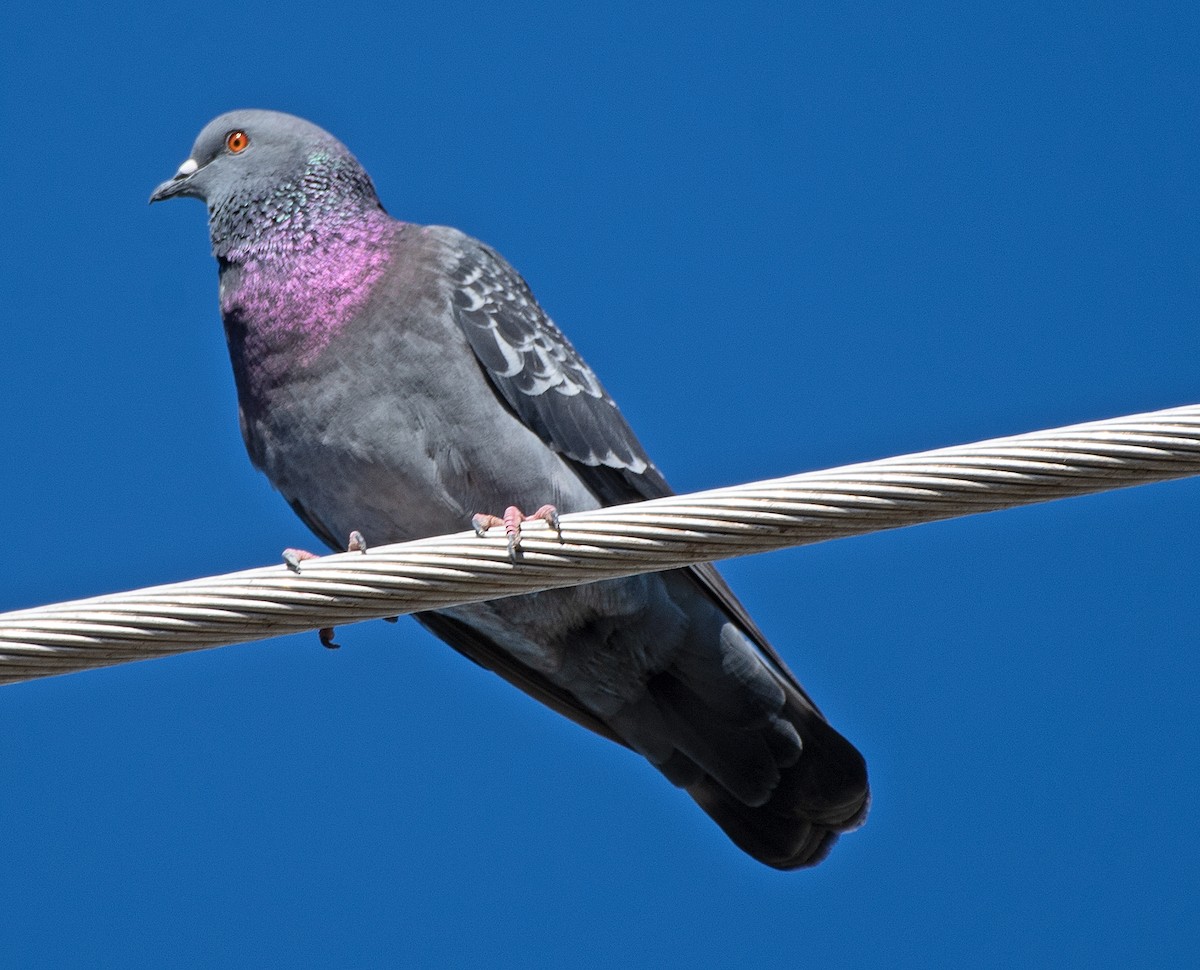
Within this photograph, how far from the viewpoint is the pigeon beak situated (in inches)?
292

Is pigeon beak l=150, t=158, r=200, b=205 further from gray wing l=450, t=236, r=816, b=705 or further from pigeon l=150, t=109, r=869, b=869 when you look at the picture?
gray wing l=450, t=236, r=816, b=705

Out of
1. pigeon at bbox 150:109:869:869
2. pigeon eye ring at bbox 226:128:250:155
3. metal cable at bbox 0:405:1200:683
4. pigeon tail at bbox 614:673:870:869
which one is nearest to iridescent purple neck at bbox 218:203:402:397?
pigeon at bbox 150:109:869:869

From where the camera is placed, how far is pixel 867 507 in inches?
161

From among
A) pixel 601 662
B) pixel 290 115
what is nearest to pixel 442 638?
pixel 601 662

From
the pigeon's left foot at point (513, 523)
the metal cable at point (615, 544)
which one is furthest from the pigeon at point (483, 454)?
the metal cable at point (615, 544)

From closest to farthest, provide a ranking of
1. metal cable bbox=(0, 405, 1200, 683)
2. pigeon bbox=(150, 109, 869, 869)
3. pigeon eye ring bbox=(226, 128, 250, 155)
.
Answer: metal cable bbox=(0, 405, 1200, 683), pigeon bbox=(150, 109, 869, 869), pigeon eye ring bbox=(226, 128, 250, 155)

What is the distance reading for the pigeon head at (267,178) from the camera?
6.89 metres

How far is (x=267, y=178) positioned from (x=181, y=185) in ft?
2.03

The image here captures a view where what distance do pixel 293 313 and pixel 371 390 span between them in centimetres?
49

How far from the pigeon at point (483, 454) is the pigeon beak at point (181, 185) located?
27 cm

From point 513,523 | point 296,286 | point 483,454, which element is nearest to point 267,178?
point 296,286

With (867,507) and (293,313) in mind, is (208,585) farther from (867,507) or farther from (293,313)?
(293,313)

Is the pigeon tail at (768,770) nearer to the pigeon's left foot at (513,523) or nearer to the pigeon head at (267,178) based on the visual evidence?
the pigeon's left foot at (513,523)

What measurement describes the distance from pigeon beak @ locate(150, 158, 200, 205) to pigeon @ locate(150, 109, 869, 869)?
0.27 metres
